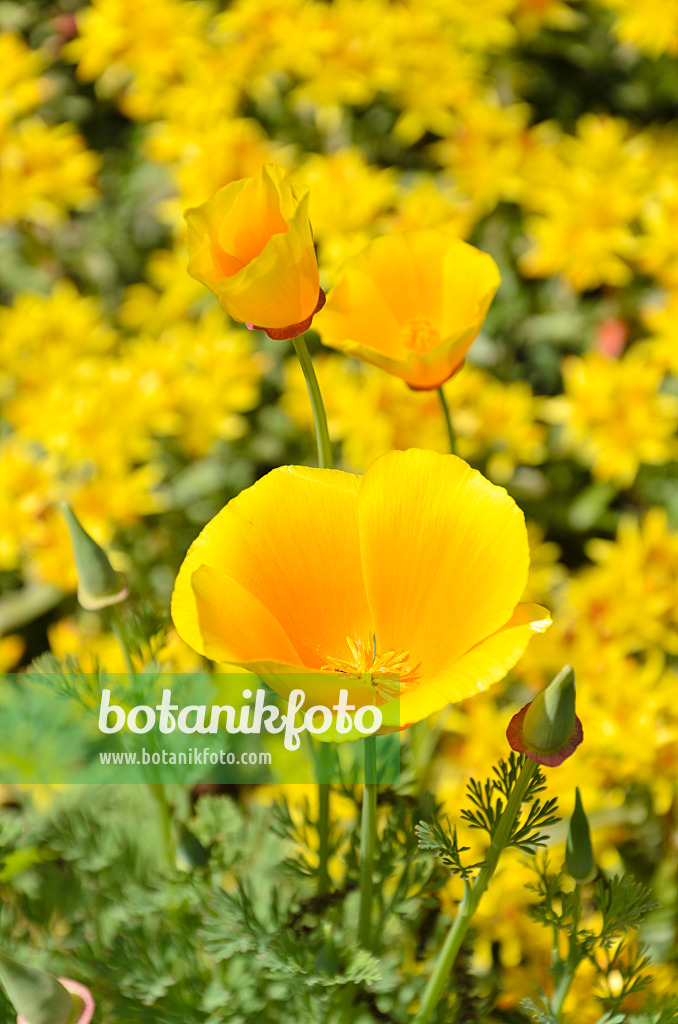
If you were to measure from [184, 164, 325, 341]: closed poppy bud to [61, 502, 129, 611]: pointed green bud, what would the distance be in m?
0.22

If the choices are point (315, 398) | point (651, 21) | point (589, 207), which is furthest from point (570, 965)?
point (651, 21)

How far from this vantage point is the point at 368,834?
598mm

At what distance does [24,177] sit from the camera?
5.11 feet

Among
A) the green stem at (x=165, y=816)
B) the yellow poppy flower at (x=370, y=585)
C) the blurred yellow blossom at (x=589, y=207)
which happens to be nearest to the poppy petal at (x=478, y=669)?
the yellow poppy flower at (x=370, y=585)

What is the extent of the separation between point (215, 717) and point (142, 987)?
0.22 m

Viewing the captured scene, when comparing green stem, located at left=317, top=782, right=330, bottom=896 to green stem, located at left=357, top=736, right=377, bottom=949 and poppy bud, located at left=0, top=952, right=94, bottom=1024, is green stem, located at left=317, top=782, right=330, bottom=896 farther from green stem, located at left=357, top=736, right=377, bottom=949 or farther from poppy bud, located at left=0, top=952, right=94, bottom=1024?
poppy bud, located at left=0, top=952, right=94, bottom=1024

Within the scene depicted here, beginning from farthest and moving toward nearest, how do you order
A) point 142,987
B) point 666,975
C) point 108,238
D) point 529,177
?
point 108,238 < point 529,177 < point 666,975 < point 142,987

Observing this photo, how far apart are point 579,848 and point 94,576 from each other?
0.40 meters

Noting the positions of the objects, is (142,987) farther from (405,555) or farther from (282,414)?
(282,414)

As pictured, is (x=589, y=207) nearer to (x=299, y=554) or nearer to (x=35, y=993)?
(x=299, y=554)

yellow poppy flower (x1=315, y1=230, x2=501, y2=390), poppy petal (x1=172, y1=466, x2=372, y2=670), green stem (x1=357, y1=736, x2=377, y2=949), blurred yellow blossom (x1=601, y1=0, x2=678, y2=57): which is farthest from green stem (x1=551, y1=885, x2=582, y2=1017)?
blurred yellow blossom (x1=601, y1=0, x2=678, y2=57)

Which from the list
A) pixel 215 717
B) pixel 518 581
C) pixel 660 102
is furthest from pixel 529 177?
pixel 518 581

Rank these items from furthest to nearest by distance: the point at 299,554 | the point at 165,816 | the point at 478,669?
the point at 165,816 → the point at 299,554 → the point at 478,669

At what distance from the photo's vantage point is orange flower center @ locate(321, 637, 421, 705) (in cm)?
54
